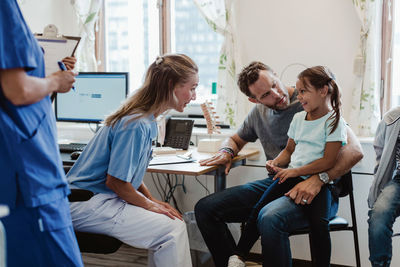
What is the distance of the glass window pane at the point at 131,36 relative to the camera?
12.2 ft

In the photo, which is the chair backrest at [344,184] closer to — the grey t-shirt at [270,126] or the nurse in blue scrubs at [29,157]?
the grey t-shirt at [270,126]

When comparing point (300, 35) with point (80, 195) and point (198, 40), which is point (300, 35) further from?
point (80, 195)

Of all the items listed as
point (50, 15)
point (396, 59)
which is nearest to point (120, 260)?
point (50, 15)

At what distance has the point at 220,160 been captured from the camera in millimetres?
2354

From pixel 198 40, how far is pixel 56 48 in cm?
206

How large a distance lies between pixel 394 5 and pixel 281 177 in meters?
1.48

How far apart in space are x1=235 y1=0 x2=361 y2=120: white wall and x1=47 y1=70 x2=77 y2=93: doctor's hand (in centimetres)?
195

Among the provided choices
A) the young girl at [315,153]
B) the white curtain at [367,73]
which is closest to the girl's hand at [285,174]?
the young girl at [315,153]

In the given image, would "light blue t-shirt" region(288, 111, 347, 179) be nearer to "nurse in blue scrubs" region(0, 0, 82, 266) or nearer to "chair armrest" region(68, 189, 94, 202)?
"chair armrest" region(68, 189, 94, 202)

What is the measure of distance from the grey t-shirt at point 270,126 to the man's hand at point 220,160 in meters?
0.22

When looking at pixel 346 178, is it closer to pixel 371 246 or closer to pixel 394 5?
pixel 371 246

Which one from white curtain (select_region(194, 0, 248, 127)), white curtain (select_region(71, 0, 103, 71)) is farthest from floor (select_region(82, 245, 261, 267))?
white curtain (select_region(71, 0, 103, 71))

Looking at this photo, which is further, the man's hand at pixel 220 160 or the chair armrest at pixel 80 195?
the man's hand at pixel 220 160

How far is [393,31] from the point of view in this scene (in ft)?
9.34
